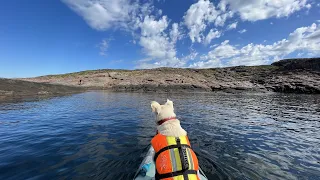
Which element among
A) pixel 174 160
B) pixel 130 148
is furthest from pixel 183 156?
pixel 130 148

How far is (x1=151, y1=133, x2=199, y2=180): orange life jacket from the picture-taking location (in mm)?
3801

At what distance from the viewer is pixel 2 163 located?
7.59m

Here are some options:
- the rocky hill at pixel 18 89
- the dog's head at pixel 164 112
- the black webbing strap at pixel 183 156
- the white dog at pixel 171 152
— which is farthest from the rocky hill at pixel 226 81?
the black webbing strap at pixel 183 156

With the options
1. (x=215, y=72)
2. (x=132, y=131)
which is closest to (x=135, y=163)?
(x=132, y=131)

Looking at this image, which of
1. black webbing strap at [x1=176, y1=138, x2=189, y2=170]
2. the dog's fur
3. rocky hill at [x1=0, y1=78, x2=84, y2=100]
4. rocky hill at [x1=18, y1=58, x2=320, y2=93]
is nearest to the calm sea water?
the dog's fur

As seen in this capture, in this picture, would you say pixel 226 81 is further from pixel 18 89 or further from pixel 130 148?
pixel 130 148

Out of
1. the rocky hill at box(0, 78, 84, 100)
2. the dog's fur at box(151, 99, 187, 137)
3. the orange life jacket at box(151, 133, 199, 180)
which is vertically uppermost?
the rocky hill at box(0, 78, 84, 100)

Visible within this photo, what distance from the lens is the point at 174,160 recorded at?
3.91 metres

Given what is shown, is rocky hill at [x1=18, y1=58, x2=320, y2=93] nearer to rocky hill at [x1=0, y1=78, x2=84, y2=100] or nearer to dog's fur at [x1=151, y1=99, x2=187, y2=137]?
rocky hill at [x1=0, y1=78, x2=84, y2=100]

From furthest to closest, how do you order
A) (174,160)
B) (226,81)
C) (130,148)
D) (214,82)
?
1. (226,81)
2. (214,82)
3. (130,148)
4. (174,160)

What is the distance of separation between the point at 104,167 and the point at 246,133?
9548 millimetres

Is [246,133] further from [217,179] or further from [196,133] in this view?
[217,179]

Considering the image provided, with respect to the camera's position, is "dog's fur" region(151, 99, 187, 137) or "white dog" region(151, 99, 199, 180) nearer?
"white dog" region(151, 99, 199, 180)

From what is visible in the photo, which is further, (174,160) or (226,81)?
(226,81)
